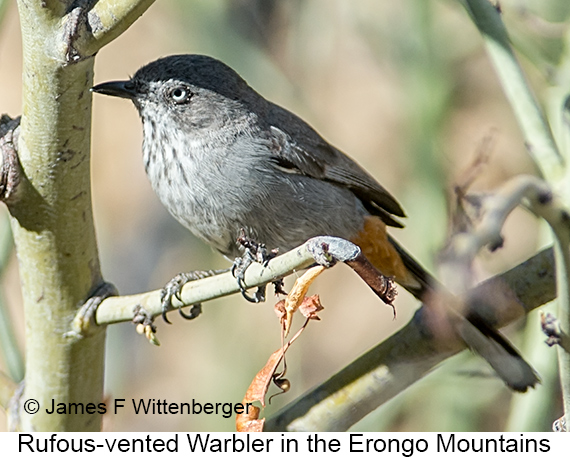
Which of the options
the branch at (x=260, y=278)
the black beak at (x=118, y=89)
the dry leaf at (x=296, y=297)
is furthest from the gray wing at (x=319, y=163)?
the dry leaf at (x=296, y=297)

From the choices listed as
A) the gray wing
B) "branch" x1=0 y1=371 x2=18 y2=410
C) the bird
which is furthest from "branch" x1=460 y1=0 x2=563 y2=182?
"branch" x1=0 y1=371 x2=18 y2=410

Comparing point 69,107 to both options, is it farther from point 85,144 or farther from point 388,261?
point 388,261

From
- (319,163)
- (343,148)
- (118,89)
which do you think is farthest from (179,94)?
(343,148)

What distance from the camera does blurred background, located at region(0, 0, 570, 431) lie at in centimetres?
335

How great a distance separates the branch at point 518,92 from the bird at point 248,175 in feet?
3.77

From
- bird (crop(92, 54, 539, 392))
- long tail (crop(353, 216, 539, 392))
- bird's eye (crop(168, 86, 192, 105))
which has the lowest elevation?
long tail (crop(353, 216, 539, 392))

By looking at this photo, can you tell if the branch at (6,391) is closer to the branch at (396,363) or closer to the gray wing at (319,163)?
the branch at (396,363)

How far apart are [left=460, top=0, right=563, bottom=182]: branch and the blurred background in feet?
0.70

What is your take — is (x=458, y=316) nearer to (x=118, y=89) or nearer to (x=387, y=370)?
(x=387, y=370)

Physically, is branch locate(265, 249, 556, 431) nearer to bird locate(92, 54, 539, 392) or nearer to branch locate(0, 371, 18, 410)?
bird locate(92, 54, 539, 392)

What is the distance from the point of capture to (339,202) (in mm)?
3674

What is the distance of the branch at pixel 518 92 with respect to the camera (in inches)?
77.0

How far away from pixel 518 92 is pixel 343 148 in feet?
12.2

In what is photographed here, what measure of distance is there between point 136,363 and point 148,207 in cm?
115
